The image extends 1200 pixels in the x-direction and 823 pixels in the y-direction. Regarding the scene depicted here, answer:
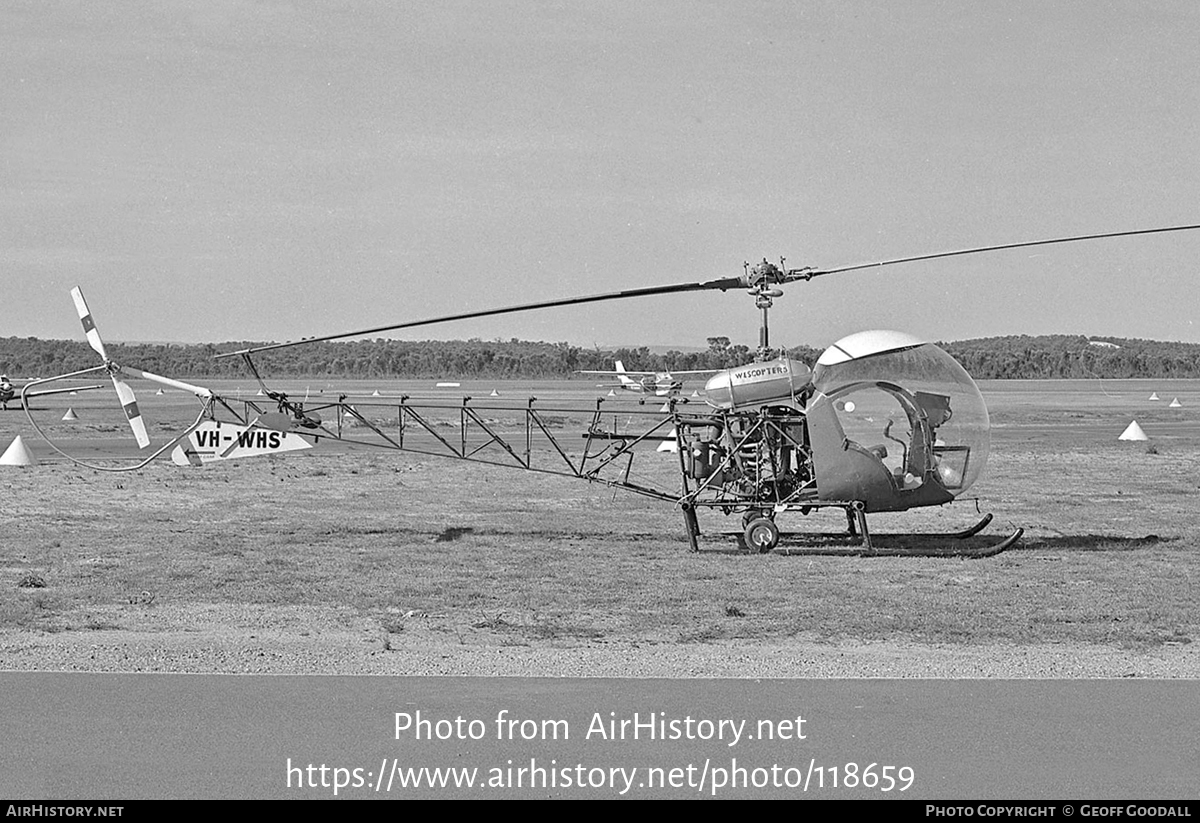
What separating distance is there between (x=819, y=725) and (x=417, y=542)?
8876mm

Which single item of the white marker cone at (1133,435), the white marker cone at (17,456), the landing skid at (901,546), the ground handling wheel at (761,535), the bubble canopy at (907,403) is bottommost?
the white marker cone at (1133,435)

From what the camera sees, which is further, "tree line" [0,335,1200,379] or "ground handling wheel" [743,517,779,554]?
"tree line" [0,335,1200,379]

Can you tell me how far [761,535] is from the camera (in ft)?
46.5

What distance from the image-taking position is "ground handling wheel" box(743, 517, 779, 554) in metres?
14.1

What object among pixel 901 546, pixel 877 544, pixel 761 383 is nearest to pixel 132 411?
pixel 761 383

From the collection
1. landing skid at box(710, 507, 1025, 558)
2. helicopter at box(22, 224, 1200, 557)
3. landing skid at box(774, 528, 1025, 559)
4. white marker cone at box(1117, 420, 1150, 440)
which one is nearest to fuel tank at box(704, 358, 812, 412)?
helicopter at box(22, 224, 1200, 557)

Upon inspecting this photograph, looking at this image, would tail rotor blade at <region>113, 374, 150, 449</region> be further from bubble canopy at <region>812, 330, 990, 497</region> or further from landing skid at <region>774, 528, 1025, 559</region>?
bubble canopy at <region>812, 330, 990, 497</region>

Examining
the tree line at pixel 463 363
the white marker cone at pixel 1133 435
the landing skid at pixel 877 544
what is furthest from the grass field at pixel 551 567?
the tree line at pixel 463 363

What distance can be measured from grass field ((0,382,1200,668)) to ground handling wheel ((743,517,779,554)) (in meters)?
0.20

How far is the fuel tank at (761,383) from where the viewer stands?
14094 mm

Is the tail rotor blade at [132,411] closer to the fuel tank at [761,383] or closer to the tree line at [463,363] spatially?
the fuel tank at [761,383]

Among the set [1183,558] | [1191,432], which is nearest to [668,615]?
[1183,558]

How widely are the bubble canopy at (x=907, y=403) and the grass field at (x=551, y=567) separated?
3.73 feet

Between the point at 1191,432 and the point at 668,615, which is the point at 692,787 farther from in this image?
the point at 1191,432
